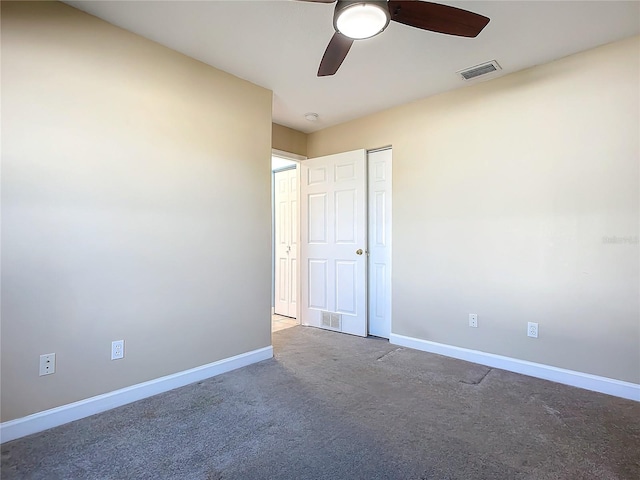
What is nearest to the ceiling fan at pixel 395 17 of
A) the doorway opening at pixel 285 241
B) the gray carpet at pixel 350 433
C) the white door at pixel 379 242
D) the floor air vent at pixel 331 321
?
the white door at pixel 379 242

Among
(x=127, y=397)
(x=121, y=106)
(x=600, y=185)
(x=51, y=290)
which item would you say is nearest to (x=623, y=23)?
(x=600, y=185)

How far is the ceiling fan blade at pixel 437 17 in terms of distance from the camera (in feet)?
5.04

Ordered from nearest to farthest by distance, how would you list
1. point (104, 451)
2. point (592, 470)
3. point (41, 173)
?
point (592, 470)
point (104, 451)
point (41, 173)

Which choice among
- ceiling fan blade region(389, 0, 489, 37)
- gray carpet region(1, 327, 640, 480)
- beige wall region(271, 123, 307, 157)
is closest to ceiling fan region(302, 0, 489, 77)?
ceiling fan blade region(389, 0, 489, 37)

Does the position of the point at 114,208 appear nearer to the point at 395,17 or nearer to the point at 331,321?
the point at 395,17

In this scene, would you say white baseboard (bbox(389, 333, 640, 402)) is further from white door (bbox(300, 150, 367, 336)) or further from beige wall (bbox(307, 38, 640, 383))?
white door (bbox(300, 150, 367, 336))

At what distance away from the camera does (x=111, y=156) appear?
2.14 metres

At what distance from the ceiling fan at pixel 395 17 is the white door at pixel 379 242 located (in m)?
2.00

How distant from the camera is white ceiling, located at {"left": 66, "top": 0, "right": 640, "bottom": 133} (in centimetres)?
199

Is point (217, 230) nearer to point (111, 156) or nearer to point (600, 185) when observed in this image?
point (111, 156)

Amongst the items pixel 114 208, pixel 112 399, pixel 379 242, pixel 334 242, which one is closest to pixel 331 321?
pixel 334 242

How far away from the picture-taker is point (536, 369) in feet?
8.70

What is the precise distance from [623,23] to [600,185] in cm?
102

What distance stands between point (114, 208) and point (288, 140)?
93.9 inches
